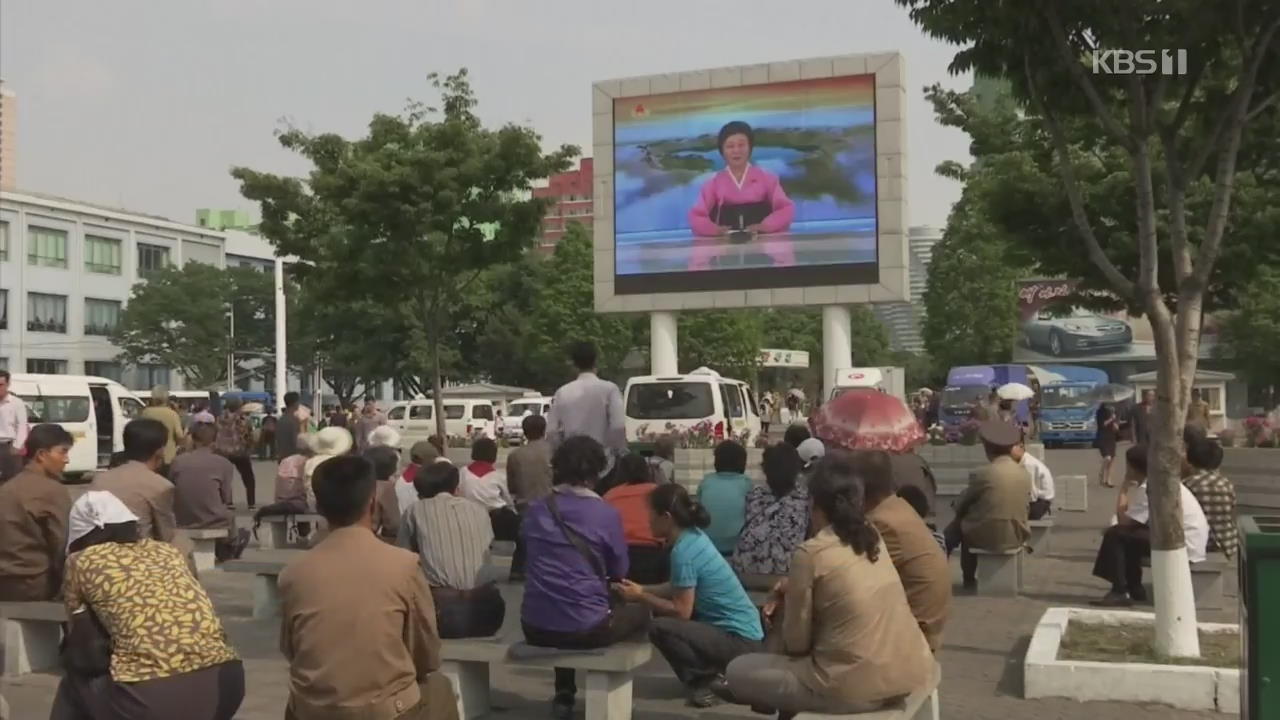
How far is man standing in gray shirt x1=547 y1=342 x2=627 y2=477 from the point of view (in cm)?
1059

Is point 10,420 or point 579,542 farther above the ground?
point 10,420

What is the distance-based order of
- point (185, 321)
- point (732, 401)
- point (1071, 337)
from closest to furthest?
point (732, 401), point (1071, 337), point (185, 321)

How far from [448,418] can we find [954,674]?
36.9 meters

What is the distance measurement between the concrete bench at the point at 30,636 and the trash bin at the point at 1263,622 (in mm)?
6049

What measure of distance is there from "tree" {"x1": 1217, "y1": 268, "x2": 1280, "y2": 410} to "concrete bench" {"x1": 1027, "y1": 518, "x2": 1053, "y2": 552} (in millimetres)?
37187

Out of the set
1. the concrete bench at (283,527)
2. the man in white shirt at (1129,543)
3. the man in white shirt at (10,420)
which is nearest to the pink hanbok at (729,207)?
the man in white shirt at (10,420)

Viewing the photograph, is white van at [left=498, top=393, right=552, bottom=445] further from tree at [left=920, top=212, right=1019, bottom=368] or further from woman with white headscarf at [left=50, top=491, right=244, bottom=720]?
woman with white headscarf at [left=50, top=491, right=244, bottom=720]

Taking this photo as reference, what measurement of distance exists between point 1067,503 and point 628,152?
19.5 meters

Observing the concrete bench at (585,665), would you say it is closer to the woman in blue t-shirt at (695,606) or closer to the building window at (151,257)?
the woman in blue t-shirt at (695,606)

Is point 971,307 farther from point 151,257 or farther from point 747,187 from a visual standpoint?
point 151,257

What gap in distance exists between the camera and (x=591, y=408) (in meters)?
10.7

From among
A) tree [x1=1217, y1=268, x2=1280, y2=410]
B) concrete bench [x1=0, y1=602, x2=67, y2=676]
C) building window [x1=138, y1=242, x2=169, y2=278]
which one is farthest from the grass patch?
building window [x1=138, y1=242, x2=169, y2=278]

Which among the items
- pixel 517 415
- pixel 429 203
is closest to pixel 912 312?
pixel 517 415

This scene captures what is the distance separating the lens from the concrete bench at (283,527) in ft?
40.8
